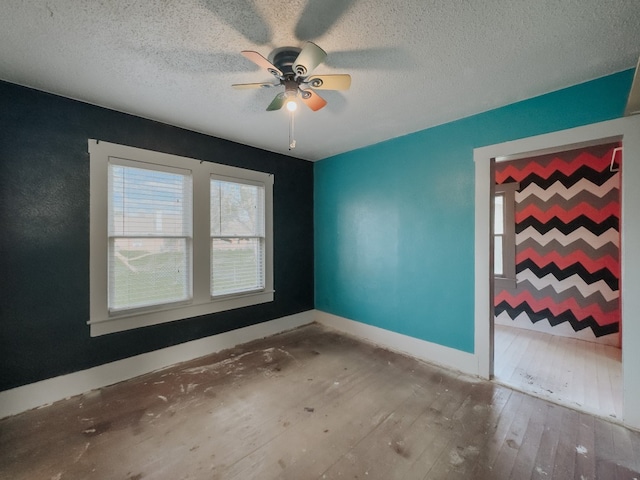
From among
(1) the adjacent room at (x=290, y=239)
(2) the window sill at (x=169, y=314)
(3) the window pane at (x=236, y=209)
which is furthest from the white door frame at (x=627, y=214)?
(2) the window sill at (x=169, y=314)

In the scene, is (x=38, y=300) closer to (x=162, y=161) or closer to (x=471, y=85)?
(x=162, y=161)

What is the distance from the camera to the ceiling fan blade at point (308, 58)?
1.45 m

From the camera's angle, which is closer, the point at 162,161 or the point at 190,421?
the point at 190,421

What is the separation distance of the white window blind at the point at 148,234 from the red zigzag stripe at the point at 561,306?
4.61 m

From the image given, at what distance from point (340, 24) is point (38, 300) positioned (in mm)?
3068

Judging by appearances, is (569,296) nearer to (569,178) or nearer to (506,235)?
(506,235)

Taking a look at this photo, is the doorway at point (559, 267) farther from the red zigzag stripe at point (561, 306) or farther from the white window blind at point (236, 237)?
the white window blind at point (236, 237)

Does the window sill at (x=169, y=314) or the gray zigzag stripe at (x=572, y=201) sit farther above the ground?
the gray zigzag stripe at (x=572, y=201)

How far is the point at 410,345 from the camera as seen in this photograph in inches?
124

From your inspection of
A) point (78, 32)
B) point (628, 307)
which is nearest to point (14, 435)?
point (78, 32)

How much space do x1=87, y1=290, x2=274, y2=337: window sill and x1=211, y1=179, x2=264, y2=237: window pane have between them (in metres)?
0.84

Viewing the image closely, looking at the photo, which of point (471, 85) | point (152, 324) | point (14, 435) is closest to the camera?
point (14, 435)

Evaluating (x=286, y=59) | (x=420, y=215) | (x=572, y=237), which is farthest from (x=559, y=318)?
(x=286, y=59)

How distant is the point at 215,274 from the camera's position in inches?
129
